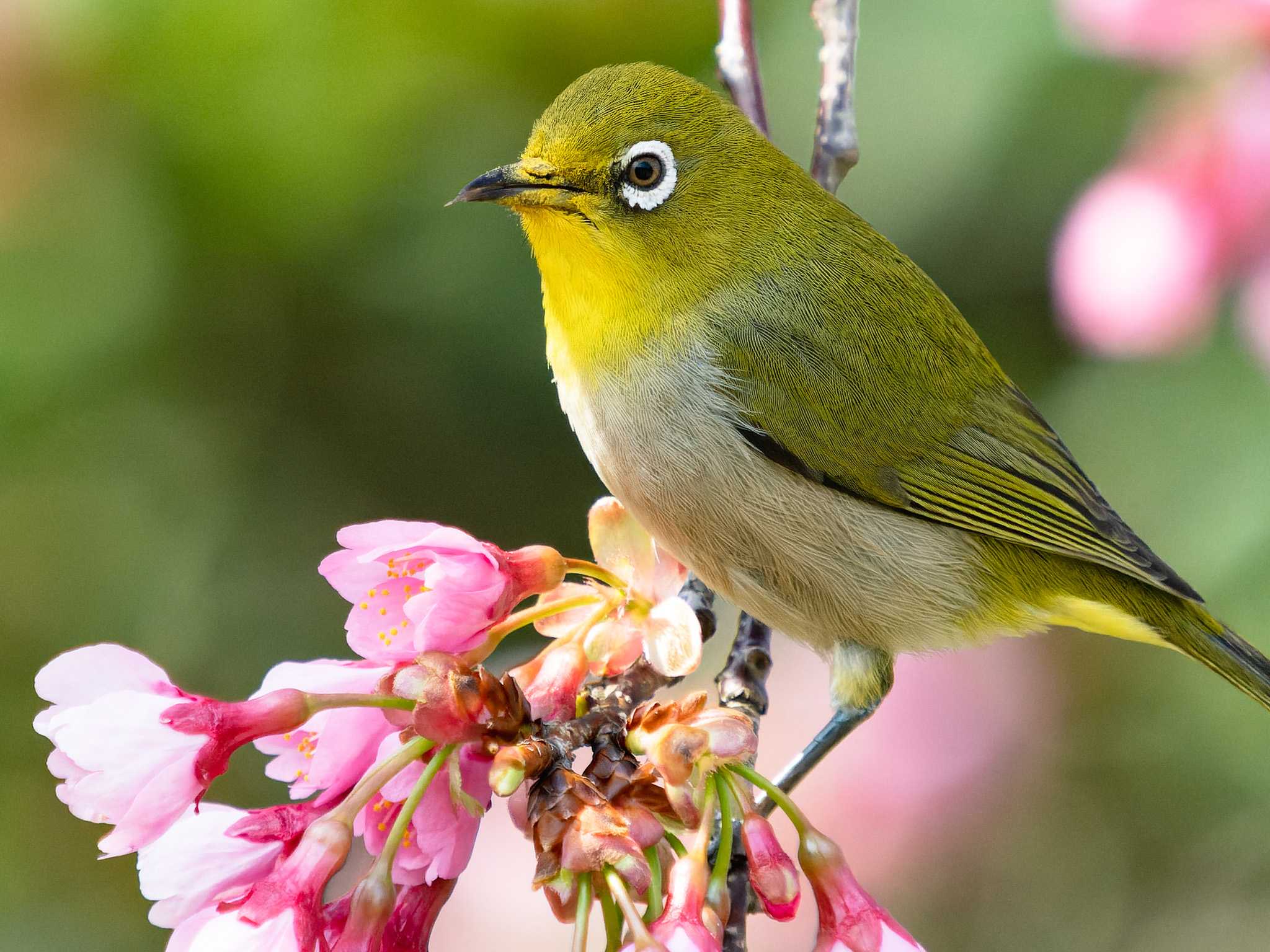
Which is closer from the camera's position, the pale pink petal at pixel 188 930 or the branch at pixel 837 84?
the pale pink petal at pixel 188 930

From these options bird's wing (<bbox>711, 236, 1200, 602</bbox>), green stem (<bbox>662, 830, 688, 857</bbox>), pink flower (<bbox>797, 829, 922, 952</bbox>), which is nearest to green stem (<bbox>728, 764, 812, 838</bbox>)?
pink flower (<bbox>797, 829, 922, 952</bbox>)

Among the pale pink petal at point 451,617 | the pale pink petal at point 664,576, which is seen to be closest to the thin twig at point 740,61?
the pale pink petal at point 664,576

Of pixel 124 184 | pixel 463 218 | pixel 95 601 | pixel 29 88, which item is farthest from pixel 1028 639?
pixel 29 88

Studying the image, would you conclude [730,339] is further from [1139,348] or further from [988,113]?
[988,113]

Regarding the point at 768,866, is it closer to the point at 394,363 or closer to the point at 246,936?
the point at 246,936

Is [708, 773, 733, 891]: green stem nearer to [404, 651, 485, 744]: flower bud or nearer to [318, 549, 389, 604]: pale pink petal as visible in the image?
[404, 651, 485, 744]: flower bud

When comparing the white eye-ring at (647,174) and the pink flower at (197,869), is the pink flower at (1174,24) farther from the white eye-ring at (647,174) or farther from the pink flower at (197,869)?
the pink flower at (197,869)

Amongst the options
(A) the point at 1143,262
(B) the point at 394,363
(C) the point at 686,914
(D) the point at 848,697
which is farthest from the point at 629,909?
(B) the point at 394,363
